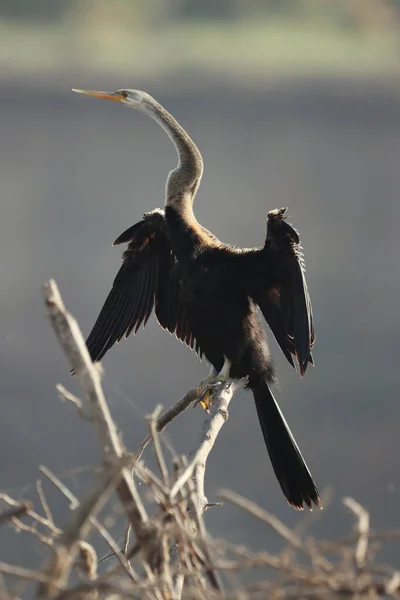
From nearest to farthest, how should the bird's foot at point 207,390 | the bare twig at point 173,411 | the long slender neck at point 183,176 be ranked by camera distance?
the bare twig at point 173,411
the bird's foot at point 207,390
the long slender neck at point 183,176

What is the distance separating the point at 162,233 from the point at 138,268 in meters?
0.15

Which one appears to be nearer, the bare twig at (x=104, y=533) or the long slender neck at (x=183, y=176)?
the bare twig at (x=104, y=533)

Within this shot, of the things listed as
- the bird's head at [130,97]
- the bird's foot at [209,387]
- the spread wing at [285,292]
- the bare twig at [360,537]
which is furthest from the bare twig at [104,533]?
the bird's head at [130,97]

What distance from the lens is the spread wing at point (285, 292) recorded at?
2674mm

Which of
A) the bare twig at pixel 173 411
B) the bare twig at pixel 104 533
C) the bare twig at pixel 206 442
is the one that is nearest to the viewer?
the bare twig at pixel 104 533

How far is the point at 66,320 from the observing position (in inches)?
54.2

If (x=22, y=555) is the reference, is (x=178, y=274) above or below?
above

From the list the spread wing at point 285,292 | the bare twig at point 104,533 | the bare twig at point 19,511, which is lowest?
the bare twig at point 104,533

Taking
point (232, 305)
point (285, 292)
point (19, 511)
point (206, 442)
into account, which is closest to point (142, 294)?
point (232, 305)

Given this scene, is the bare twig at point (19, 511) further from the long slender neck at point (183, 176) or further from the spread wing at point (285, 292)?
the long slender neck at point (183, 176)

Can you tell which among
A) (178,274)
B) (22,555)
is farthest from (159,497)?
(22,555)

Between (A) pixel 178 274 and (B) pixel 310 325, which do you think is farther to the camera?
(A) pixel 178 274

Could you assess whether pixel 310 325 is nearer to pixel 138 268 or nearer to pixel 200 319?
pixel 200 319

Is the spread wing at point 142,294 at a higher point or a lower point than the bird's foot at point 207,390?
higher
